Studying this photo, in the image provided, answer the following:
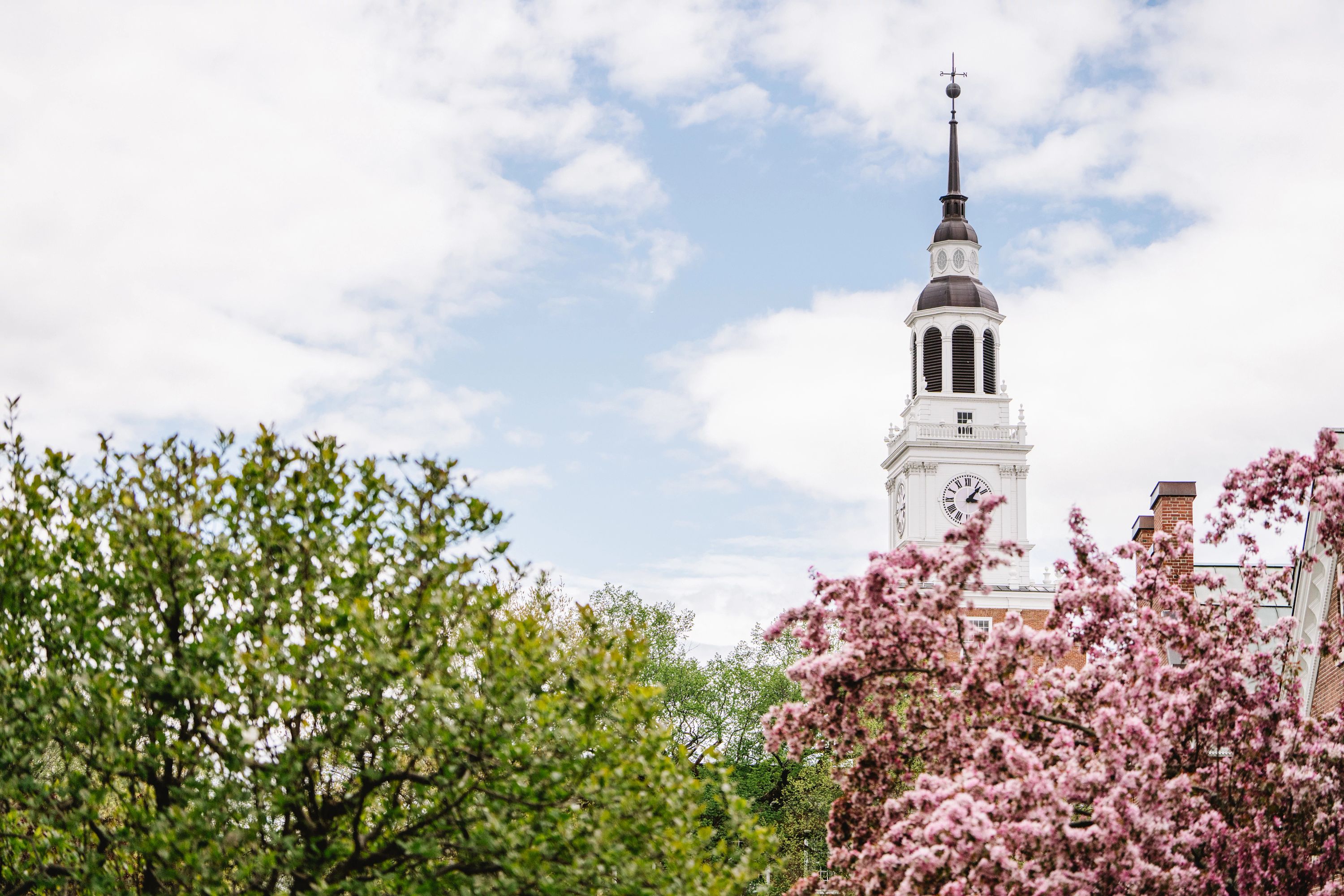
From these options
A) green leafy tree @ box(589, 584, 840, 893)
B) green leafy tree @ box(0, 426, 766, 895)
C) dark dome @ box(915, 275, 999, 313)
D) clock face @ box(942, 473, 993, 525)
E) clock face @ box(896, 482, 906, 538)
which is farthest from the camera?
dark dome @ box(915, 275, 999, 313)

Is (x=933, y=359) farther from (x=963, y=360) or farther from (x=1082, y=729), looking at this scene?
(x=1082, y=729)

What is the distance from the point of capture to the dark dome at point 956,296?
80125 mm

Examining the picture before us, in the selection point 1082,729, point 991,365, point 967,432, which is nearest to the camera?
point 1082,729

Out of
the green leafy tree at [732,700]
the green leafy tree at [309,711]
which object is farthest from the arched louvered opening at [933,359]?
the green leafy tree at [309,711]

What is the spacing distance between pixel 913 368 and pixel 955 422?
5.50 metres

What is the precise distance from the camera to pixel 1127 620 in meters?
17.2

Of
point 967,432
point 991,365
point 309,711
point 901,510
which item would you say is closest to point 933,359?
point 991,365

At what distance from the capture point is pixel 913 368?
82750 mm

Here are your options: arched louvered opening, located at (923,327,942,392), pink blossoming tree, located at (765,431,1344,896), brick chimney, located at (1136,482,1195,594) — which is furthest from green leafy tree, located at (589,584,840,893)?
pink blossoming tree, located at (765,431,1344,896)

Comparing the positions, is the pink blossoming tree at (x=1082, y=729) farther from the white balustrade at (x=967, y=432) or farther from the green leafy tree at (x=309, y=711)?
the white balustrade at (x=967, y=432)

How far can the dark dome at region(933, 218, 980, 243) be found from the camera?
273ft

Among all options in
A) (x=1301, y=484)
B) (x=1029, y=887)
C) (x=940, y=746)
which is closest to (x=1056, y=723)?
(x=940, y=746)

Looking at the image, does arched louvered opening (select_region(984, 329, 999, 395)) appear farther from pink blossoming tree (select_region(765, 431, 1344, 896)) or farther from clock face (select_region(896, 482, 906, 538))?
pink blossoming tree (select_region(765, 431, 1344, 896))

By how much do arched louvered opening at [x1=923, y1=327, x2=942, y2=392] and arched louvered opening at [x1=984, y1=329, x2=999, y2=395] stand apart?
7.79 ft
